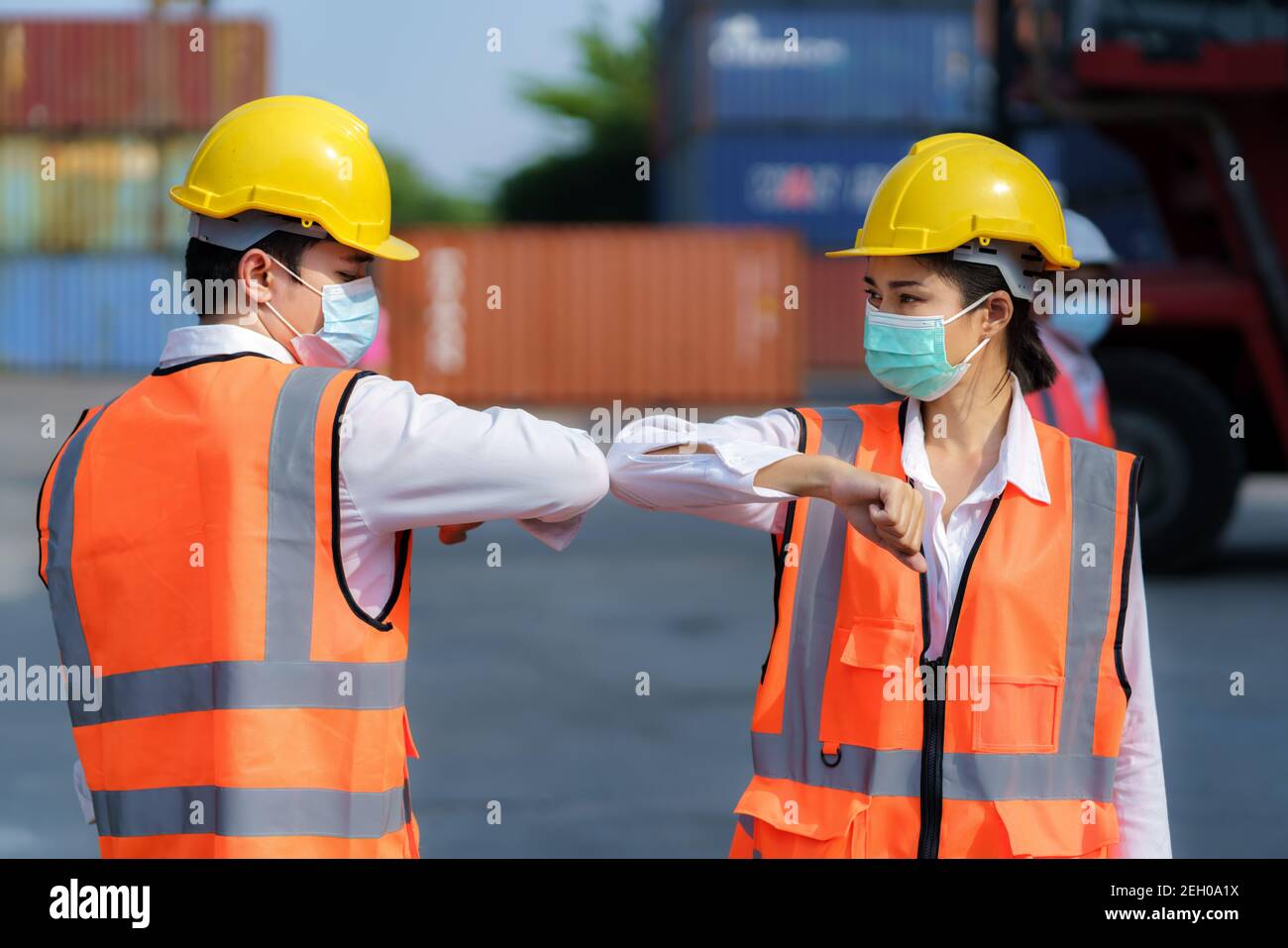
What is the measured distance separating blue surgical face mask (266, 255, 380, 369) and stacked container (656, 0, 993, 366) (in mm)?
34695

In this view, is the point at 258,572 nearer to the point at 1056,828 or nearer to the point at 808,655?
the point at 808,655

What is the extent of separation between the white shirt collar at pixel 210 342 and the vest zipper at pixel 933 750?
3.23 ft

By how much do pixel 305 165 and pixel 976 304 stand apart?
3.23 ft

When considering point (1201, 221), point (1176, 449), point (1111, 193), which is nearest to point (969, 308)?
point (1176, 449)

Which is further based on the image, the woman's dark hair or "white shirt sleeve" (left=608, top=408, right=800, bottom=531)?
the woman's dark hair

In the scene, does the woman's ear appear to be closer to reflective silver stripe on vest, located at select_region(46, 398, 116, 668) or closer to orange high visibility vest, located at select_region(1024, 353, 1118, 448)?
reflective silver stripe on vest, located at select_region(46, 398, 116, 668)

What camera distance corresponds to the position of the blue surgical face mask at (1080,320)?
4.97 m

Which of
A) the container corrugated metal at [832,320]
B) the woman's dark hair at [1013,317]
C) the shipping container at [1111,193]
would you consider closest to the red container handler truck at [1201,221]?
the shipping container at [1111,193]

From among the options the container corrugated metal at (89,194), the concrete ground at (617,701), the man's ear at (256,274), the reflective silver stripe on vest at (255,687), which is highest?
the container corrugated metal at (89,194)

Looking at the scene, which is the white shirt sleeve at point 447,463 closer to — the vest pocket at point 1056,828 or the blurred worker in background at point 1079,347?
the vest pocket at point 1056,828

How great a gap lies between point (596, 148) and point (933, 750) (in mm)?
61117

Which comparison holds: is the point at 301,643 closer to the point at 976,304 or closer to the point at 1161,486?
the point at 976,304

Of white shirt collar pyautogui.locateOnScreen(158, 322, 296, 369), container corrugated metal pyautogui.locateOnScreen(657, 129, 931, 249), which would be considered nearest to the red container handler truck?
white shirt collar pyautogui.locateOnScreen(158, 322, 296, 369)

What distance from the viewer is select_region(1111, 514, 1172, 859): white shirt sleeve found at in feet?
7.73
